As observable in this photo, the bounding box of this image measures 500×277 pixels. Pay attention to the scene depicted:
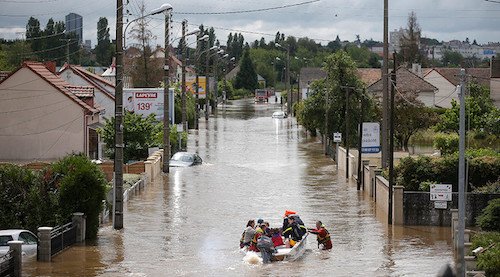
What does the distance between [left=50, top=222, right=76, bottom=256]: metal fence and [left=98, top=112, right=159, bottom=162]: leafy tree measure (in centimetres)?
2685

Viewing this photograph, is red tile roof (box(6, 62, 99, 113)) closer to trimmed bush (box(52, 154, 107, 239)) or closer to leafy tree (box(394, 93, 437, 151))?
leafy tree (box(394, 93, 437, 151))

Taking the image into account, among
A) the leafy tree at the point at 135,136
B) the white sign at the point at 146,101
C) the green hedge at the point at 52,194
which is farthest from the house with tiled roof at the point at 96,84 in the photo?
the green hedge at the point at 52,194

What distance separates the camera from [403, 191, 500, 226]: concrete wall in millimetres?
35594

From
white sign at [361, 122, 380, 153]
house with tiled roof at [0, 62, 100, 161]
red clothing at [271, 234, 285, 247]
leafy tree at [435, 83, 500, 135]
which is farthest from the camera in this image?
leafy tree at [435, 83, 500, 135]

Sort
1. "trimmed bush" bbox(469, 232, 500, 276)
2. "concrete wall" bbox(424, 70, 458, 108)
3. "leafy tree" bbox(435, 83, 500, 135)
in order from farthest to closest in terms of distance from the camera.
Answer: "concrete wall" bbox(424, 70, 458, 108)
"leafy tree" bbox(435, 83, 500, 135)
"trimmed bush" bbox(469, 232, 500, 276)

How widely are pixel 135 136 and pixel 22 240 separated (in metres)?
31.5

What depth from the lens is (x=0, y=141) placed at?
57.5m

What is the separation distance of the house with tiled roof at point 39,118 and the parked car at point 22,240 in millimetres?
29446

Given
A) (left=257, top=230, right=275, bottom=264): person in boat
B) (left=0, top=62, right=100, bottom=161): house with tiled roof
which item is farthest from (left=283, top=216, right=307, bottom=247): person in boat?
(left=0, top=62, right=100, bottom=161): house with tiled roof

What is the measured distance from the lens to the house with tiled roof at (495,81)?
3509 inches

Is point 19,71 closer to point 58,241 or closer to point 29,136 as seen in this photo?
point 29,136

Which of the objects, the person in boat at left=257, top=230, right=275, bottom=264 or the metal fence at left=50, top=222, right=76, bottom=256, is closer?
the person in boat at left=257, top=230, right=275, bottom=264

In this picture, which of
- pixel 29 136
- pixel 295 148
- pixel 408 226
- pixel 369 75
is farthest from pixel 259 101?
pixel 408 226

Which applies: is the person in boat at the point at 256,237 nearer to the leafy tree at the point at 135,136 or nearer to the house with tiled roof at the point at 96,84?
the leafy tree at the point at 135,136
